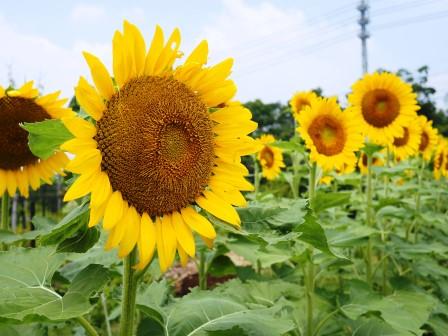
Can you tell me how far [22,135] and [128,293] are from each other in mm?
1177

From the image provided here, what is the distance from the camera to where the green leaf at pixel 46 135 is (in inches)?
51.8

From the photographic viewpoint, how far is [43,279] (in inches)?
61.2

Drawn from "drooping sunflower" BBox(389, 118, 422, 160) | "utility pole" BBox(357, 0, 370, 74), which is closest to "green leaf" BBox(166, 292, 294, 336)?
"drooping sunflower" BBox(389, 118, 422, 160)

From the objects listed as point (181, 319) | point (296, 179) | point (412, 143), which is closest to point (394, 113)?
point (412, 143)

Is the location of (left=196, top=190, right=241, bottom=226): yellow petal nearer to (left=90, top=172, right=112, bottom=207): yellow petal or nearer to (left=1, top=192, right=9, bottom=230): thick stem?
(left=90, top=172, right=112, bottom=207): yellow petal

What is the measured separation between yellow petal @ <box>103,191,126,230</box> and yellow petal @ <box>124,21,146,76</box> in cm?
33

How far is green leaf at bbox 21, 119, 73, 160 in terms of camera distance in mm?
1315

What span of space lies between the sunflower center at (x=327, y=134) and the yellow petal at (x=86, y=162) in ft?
7.72

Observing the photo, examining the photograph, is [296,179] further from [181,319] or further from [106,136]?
[106,136]

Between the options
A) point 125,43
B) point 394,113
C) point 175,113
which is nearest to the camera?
point 125,43

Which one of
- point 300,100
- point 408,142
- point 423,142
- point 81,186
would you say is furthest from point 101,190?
point 423,142

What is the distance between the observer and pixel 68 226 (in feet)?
4.48

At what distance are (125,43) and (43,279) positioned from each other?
741 millimetres

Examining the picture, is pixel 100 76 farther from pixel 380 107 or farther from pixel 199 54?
pixel 380 107
